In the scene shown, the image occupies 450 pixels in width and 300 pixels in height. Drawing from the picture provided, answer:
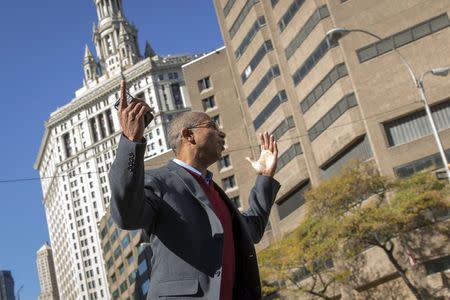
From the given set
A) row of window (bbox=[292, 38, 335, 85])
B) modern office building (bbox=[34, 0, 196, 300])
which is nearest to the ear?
row of window (bbox=[292, 38, 335, 85])

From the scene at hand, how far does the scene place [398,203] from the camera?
36.0 metres

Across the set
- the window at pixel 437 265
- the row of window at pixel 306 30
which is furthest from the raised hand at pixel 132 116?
the row of window at pixel 306 30

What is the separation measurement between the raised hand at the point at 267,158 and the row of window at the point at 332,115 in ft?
137

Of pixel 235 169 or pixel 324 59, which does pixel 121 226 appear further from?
pixel 235 169

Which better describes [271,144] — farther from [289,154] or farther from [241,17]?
[241,17]

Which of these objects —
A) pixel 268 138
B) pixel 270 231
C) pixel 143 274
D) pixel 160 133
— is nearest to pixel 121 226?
pixel 268 138

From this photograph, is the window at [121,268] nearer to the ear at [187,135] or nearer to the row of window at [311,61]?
the row of window at [311,61]

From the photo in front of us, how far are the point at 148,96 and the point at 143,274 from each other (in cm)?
7404

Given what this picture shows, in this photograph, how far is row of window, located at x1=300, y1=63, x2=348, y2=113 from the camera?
47.3 m

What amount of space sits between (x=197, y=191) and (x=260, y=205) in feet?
3.20

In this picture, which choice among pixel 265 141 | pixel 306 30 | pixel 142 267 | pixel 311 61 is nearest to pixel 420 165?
pixel 311 61

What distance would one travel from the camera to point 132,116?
3.89 m

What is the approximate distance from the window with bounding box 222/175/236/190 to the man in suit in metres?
65.5

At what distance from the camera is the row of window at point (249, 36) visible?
58938 mm
